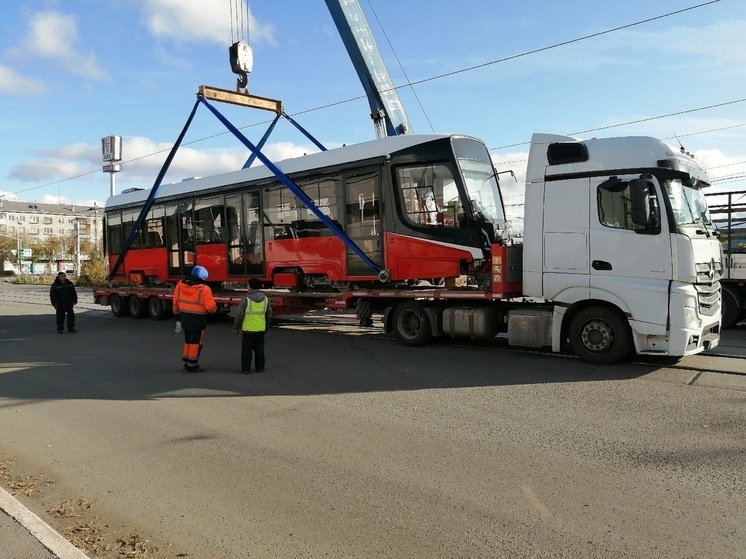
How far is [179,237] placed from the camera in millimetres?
16516

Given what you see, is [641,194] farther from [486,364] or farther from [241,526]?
[241,526]

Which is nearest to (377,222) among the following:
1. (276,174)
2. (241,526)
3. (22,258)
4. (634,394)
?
(276,174)

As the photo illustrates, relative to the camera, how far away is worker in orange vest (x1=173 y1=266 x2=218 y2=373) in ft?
28.7

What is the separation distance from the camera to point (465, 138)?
10758mm

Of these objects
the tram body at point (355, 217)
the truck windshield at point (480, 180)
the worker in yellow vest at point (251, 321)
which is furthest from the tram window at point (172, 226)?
the truck windshield at point (480, 180)

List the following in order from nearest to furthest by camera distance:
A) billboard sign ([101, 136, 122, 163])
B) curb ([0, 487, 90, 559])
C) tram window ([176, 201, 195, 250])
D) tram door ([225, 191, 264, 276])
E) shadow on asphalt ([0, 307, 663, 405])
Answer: curb ([0, 487, 90, 559])
shadow on asphalt ([0, 307, 663, 405])
tram door ([225, 191, 264, 276])
tram window ([176, 201, 195, 250])
billboard sign ([101, 136, 122, 163])

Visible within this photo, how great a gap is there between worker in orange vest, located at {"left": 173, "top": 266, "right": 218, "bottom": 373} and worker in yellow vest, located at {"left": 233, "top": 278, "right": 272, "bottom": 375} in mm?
517

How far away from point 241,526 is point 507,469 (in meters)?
2.13

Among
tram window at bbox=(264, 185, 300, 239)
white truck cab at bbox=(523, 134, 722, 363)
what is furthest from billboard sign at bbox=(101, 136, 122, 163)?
white truck cab at bbox=(523, 134, 722, 363)

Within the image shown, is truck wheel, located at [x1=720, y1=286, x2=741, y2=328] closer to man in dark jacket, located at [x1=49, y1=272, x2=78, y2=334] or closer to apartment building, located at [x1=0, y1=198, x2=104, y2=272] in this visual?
man in dark jacket, located at [x1=49, y1=272, x2=78, y2=334]

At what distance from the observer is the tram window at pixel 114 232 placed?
19188 millimetres

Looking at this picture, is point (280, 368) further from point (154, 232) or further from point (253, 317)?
point (154, 232)

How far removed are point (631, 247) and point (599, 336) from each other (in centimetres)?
140

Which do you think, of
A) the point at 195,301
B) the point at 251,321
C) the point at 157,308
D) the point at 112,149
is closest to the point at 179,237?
the point at 157,308
